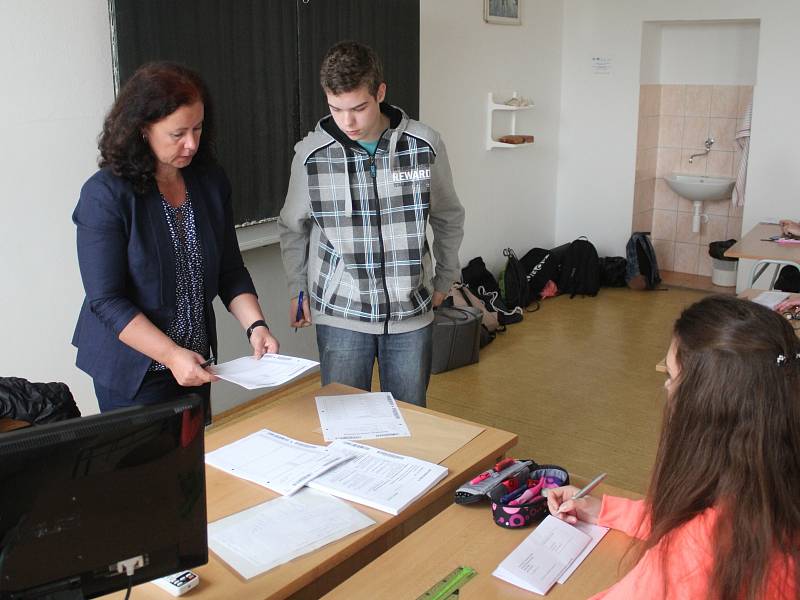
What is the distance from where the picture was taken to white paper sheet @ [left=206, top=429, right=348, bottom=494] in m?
1.91

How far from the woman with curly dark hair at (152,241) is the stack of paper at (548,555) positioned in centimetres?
83

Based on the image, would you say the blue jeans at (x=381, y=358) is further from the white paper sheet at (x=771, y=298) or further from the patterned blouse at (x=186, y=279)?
the white paper sheet at (x=771, y=298)

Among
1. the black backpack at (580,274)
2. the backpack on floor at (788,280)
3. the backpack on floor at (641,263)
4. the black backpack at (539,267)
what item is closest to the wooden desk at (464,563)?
the backpack on floor at (788,280)

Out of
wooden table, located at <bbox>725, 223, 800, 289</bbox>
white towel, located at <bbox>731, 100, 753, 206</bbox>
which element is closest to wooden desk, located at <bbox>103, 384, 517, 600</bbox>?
wooden table, located at <bbox>725, 223, 800, 289</bbox>

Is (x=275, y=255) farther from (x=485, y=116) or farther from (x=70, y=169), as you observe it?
(x=485, y=116)

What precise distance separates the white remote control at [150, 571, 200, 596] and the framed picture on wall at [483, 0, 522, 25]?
16.0ft

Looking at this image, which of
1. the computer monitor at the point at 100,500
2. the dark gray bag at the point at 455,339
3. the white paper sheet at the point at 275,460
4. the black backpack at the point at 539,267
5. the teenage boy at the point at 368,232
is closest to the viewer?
the computer monitor at the point at 100,500

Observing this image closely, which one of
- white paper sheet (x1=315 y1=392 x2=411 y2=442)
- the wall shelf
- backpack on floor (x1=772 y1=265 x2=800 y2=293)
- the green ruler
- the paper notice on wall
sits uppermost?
the paper notice on wall

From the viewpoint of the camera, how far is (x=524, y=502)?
1783 mm

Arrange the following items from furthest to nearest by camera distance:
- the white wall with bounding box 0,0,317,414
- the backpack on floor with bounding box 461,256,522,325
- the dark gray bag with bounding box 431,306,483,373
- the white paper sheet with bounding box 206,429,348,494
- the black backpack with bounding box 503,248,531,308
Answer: the black backpack with bounding box 503,248,531,308, the backpack on floor with bounding box 461,256,522,325, the dark gray bag with bounding box 431,306,483,373, the white wall with bounding box 0,0,317,414, the white paper sheet with bounding box 206,429,348,494

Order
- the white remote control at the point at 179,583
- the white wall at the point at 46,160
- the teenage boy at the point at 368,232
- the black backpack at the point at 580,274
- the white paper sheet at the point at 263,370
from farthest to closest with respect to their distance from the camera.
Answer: the black backpack at the point at 580,274, the white wall at the point at 46,160, the teenage boy at the point at 368,232, the white paper sheet at the point at 263,370, the white remote control at the point at 179,583

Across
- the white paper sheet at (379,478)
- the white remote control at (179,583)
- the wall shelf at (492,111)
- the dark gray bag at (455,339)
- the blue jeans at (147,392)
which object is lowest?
the dark gray bag at (455,339)

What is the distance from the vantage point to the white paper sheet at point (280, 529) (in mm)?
1619

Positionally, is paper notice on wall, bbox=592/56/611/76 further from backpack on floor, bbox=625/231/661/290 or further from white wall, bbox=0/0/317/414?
white wall, bbox=0/0/317/414
